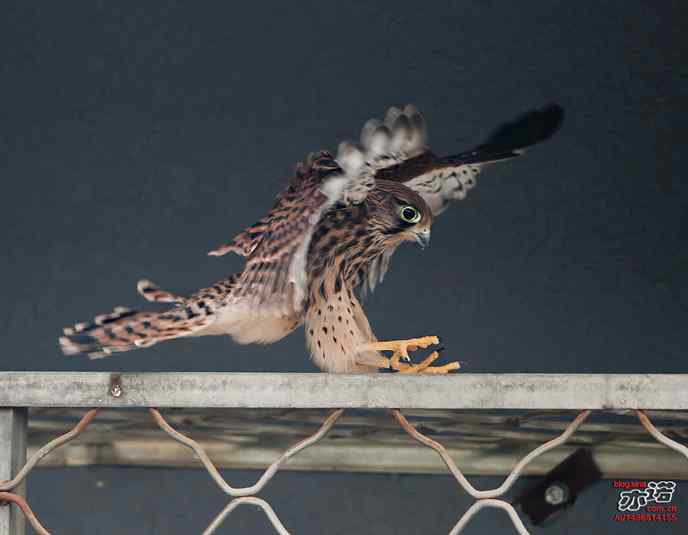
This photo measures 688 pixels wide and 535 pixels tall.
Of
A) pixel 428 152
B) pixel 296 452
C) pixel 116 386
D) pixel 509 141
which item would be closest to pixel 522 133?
pixel 509 141

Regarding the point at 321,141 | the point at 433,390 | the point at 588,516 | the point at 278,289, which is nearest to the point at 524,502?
the point at 588,516

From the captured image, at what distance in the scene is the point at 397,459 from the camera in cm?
313

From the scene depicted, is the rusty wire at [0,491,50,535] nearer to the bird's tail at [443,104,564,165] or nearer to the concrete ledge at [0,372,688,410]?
the concrete ledge at [0,372,688,410]

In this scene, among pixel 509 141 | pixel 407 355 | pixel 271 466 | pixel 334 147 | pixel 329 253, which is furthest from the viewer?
pixel 334 147

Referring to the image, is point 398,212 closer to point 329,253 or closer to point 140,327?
point 329,253

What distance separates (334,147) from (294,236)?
3.36 ft

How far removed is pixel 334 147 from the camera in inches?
119

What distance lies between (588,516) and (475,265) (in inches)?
31.5

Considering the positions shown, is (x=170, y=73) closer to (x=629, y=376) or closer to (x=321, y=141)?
(x=321, y=141)

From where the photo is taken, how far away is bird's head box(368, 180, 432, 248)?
6.68ft

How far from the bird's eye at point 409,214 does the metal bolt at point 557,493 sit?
1357 mm

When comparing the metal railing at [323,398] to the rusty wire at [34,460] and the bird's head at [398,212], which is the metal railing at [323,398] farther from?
the bird's head at [398,212]

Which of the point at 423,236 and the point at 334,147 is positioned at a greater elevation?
the point at 334,147

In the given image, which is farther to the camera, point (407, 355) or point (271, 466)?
point (407, 355)
